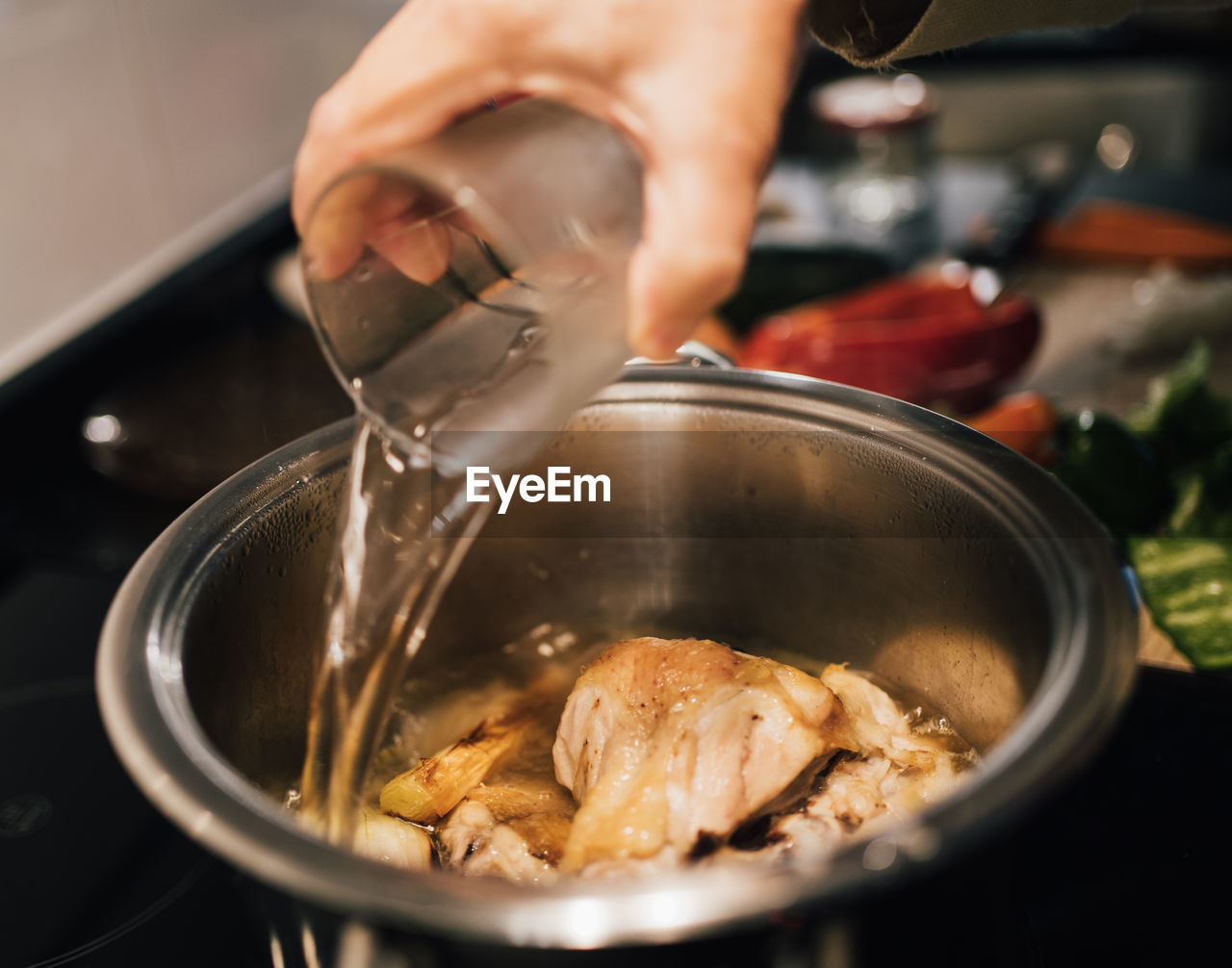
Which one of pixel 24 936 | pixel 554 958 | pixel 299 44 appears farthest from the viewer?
pixel 299 44

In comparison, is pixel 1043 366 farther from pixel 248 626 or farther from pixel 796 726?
pixel 248 626

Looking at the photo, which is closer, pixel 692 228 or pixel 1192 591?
pixel 692 228

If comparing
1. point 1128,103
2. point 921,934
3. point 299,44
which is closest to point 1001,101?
point 1128,103

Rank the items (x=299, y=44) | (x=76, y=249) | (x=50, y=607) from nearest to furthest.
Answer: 1. (x=50, y=607)
2. (x=76, y=249)
3. (x=299, y=44)

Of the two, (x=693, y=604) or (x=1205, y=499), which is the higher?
(x=693, y=604)
